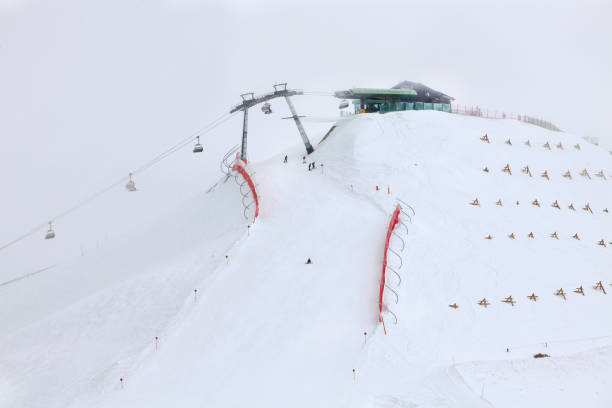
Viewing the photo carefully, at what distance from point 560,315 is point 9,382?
2609cm

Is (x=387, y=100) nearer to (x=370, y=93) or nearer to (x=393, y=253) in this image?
(x=370, y=93)

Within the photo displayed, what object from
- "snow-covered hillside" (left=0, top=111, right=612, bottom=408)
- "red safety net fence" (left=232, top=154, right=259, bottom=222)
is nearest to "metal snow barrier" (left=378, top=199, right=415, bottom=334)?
"snow-covered hillside" (left=0, top=111, right=612, bottom=408)

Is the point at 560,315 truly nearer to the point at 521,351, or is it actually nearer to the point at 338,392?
the point at 521,351

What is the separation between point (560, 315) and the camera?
79.7ft

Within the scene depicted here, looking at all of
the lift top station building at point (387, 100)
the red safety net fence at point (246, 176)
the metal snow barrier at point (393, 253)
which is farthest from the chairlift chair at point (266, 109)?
the metal snow barrier at point (393, 253)

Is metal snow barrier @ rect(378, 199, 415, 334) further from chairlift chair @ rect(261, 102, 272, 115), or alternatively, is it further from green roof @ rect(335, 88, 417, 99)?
green roof @ rect(335, 88, 417, 99)

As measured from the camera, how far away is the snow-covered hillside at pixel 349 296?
17.9 m

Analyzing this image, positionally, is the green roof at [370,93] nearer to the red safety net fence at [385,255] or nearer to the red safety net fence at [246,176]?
the red safety net fence at [246,176]

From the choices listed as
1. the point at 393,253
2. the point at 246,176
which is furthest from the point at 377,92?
the point at 393,253

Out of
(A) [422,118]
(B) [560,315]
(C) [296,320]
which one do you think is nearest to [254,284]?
(C) [296,320]

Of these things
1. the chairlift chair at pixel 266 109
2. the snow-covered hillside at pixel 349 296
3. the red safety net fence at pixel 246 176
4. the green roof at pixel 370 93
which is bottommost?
the snow-covered hillside at pixel 349 296

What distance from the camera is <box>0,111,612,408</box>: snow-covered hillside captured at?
17.9 metres

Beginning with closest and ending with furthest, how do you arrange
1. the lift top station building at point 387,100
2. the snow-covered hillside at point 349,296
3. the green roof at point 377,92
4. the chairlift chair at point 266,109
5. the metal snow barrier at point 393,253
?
1. the snow-covered hillside at point 349,296
2. the metal snow barrier at point 393,253
3. the chairlift chair at point 266,109
4. the green roof at point 377,92
5. the lift top station building at point 387,100

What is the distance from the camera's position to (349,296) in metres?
21.5
